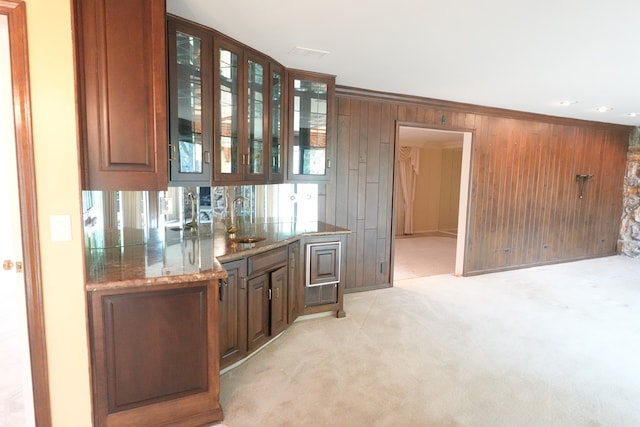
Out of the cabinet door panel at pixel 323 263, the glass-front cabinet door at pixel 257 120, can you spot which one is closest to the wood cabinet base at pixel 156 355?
the glass-front cabinet door at pixel 257 120

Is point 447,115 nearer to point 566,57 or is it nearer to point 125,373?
point 566,57

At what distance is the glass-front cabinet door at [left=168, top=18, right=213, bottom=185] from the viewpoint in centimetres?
237

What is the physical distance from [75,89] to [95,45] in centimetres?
25

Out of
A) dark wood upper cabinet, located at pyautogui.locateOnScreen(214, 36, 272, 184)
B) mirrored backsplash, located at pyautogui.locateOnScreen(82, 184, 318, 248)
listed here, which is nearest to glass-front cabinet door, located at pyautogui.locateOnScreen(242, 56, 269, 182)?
dark wood upper cabinet, located at pyautogui.locateOnScreen(214, 36, 272, 184)

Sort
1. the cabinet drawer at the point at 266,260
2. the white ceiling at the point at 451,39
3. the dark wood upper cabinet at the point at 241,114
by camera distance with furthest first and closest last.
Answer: the dark wood upper cabinet at the point at 241,114
the cabinet drawer at the point at 266,260
the white ceiling at the point at 451,39

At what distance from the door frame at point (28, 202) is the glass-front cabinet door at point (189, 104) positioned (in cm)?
86

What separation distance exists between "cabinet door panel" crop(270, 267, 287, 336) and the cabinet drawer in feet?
0.26

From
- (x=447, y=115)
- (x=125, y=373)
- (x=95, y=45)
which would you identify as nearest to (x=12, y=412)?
(x=125, y=373)

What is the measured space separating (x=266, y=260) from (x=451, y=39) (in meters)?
2.16

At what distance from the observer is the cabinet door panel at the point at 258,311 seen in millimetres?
2623

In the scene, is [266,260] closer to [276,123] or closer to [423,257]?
[276,123]

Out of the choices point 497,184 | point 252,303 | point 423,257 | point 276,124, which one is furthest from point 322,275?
point 423,257

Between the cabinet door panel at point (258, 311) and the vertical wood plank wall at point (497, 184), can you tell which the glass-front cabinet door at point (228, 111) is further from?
the vertical wood plank wall at point (497, 184)

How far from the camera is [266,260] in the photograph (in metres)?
2.75
